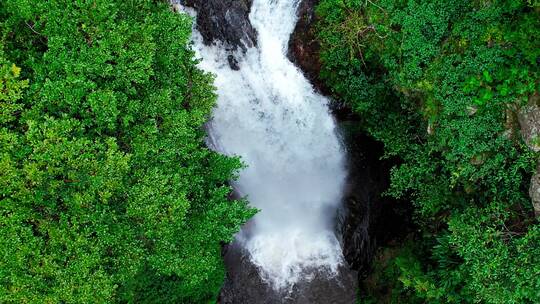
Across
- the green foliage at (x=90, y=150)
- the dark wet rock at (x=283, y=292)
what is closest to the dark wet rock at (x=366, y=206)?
the dark wet rock at (x=283, y=292)

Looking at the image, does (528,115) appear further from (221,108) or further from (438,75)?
(221,108)

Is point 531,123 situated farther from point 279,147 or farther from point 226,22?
point 226,22

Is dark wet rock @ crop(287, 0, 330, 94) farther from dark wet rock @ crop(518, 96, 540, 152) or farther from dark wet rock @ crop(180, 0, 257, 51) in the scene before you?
dark wet rock @ crop(518, 96, 540, 152)

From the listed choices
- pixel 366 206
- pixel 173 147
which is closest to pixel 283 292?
Result: pixel 366 206

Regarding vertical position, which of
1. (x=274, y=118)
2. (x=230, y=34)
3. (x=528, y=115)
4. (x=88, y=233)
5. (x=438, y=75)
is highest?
(x=230, y=34)

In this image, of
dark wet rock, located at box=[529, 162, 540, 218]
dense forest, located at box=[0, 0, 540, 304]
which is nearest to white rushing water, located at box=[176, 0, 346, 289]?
dense forest, located at box=[0, 0, 540, 304]

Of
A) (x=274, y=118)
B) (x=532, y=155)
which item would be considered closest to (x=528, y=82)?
(x=532, y=155)
